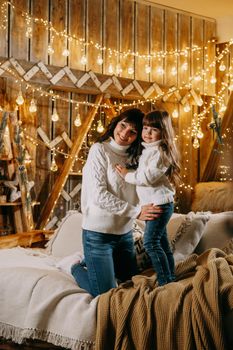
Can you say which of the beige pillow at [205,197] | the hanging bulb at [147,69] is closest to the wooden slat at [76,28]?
the hanging bulb at [147,69]

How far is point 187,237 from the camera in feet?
9.48

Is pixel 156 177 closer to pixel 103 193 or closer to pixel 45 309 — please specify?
pixel 103 193

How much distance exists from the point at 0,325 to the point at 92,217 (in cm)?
60

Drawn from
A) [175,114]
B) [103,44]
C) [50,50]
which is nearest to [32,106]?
[50,50]

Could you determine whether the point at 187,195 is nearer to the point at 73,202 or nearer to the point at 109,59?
the point at 73,202

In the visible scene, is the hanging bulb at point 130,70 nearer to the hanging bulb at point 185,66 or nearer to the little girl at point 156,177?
the hanging bulb at point 185,66

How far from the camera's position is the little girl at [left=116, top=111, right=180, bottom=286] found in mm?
2340

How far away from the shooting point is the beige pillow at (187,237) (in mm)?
2859

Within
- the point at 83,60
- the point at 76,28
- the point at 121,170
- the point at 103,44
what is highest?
the point at 76,28

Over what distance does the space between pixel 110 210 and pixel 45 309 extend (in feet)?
1.63

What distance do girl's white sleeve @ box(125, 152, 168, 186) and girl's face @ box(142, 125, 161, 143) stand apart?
74 mm

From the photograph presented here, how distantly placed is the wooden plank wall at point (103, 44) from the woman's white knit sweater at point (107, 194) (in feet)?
7.83

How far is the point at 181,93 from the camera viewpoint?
5.67m

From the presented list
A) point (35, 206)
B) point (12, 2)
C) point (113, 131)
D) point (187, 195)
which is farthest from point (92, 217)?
point (187, 195)
